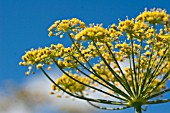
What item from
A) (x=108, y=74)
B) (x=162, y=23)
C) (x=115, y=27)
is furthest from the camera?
(x=108, y=74)

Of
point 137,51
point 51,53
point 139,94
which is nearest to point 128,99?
point 139,94

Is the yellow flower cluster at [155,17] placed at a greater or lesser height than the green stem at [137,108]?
greater

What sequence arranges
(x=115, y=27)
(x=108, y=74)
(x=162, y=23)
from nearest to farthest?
(x=162, y=23) < (x=115, y=27) < (x=108, y=74)

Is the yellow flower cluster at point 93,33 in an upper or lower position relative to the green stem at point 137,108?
upper

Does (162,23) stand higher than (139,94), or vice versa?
(162,23)

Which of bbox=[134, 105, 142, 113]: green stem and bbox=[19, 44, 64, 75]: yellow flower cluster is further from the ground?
bbox=[19, 44, 64, 75]: yellow flower cluster

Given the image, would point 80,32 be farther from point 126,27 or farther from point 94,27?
point 126,27

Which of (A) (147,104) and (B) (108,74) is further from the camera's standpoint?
(B) (108,74)

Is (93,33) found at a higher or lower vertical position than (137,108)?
higher

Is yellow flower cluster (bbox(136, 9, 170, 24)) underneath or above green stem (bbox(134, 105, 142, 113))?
above

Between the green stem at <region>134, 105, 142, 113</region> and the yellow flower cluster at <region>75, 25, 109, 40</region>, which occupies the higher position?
the yellow flower cluster at <region>75, 25, 109, 40</region>

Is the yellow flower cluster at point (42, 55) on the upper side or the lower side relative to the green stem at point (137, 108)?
upper
